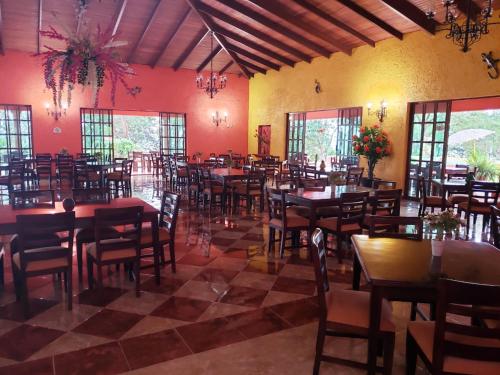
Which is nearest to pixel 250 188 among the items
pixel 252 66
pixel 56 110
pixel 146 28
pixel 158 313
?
pixel 158 313

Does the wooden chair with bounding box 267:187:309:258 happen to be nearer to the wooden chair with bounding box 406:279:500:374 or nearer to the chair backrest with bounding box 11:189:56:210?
the chair backrest with bounding box 11:189:56:210

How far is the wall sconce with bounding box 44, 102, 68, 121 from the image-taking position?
11.3 m

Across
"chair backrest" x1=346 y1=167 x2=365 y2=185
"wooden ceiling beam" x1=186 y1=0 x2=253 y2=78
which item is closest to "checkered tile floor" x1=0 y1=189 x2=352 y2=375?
"chair backrest" x1=346 y1=167 x2=365 y2=185

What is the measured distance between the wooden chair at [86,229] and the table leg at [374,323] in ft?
7.54

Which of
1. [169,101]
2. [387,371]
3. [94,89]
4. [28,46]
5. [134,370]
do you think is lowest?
[134,370]

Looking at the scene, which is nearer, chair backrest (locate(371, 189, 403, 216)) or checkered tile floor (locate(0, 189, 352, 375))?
checkered tile floor (locate(0, 189, 352, 375))

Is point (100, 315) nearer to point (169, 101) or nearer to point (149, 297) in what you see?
point (149, 297)

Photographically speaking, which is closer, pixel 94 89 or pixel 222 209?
pixel 94 89

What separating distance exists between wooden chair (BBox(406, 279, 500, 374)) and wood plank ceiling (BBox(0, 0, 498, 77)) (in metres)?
6.39

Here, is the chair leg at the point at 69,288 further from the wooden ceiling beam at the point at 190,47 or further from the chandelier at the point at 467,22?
the wooden ceiling beam at the point at 190,47

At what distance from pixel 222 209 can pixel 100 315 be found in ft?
13.4

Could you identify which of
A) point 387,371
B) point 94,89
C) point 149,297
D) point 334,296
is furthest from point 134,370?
point 94,89

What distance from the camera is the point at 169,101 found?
13.1 metres

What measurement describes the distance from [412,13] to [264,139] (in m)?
7.22
